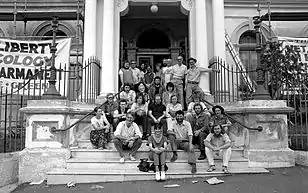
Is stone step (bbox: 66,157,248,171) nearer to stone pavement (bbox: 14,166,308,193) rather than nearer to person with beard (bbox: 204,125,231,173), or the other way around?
person with beard (bbox: 204,125,231,173)

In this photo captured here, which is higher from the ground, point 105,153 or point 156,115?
point 156,115

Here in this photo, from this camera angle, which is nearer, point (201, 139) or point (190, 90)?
point (201, 139)

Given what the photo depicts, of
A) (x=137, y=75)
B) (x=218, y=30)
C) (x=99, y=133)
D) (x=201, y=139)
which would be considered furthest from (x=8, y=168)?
(x=218, y=30)

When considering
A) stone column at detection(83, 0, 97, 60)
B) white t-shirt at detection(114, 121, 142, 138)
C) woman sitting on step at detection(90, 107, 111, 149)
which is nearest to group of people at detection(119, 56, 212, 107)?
woman sitting on step at detection(90, 107, 111, 149)

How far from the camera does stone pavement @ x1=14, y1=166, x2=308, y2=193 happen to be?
630 cm

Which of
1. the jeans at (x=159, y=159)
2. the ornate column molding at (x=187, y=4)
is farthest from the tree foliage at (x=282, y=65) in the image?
the jeans at (x=159, y=159)

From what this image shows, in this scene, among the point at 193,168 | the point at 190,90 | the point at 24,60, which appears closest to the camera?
the point at 193,168

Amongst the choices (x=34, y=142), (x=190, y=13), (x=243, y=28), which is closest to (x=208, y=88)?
(x=190, y=13)

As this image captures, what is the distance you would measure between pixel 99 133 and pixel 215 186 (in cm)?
323

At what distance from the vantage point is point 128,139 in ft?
25.0

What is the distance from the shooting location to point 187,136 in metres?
7.79

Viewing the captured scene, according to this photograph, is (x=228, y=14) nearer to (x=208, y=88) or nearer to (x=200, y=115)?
(x=208, y=88)

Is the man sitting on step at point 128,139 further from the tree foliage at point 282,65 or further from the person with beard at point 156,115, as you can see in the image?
the tree foliage at point 282,65

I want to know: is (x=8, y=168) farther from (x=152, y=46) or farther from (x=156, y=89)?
(x=152, y=46)
